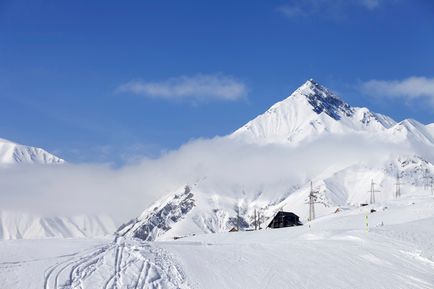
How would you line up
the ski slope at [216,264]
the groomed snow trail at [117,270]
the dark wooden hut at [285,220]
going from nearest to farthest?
the groomed snow trail at [117,270] → the ski slope at [216,264] → the dark wooden hut at [285,220]

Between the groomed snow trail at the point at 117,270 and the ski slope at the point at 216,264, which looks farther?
the ski slope at the point at 216,264

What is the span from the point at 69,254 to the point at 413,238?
27.0 meters

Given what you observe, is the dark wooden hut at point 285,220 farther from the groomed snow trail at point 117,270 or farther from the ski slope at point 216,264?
the groomed snow trail at point 117,270

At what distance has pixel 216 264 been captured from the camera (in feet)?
121

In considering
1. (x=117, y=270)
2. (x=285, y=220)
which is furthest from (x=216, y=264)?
(x=285, y=220)

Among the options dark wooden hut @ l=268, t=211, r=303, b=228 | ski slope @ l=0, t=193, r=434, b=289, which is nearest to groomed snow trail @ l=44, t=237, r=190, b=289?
ski slope @ l=0, t=193, r=434, b=289

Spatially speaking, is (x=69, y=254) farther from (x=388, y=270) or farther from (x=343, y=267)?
(x=388, y=270)

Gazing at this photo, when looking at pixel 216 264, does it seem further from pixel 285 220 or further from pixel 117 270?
pixel 285 220

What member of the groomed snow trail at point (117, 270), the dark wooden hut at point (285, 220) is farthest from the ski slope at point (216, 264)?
the dark wooden hut at point (285, 220)

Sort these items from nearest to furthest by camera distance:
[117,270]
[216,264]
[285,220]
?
[117,270]
[216,264]
[285,220]

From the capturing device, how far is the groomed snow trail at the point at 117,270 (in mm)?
29953

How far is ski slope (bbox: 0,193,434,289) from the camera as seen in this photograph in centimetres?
3095

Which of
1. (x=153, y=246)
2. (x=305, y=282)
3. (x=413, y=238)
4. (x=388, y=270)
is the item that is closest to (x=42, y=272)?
(x=153, y=246)

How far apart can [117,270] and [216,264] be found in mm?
6747
